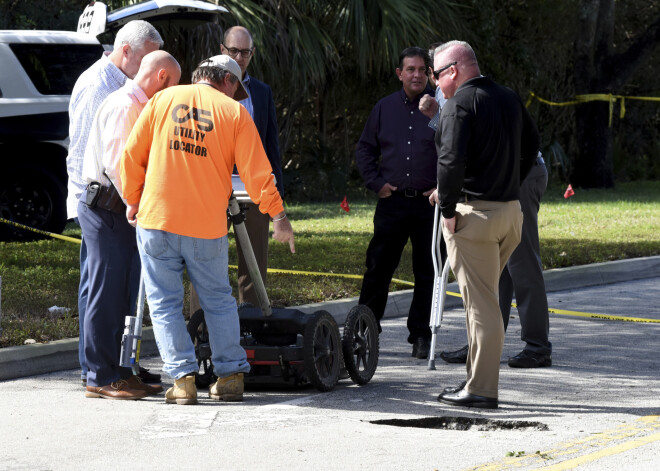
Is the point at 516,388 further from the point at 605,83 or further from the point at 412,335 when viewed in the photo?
the point at 605,83

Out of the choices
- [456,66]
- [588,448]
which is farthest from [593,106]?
[588,448]

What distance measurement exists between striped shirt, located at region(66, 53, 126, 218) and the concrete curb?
120 centimetres

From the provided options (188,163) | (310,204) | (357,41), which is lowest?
(310,204)

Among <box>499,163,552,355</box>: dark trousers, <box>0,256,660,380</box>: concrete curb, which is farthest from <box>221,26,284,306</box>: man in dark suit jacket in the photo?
<box>499,163,552,355</box>: dark trousers

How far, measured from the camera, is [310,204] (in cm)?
2086

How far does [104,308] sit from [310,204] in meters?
14.6

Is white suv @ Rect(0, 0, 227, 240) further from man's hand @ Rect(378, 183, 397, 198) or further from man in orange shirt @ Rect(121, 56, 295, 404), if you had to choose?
man in orange shirt @ Rect(121, 56, 295, 404)

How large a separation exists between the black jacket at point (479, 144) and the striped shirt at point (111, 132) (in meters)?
1.68

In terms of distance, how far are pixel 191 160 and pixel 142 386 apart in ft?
4.66

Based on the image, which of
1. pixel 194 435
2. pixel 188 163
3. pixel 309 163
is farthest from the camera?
pixel 309 163

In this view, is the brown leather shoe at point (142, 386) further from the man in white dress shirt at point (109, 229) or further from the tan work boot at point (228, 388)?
the tan work boot at point (228, 388)

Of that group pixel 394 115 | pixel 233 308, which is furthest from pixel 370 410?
pixel 394 115

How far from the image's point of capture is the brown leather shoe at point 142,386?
6.48 meters

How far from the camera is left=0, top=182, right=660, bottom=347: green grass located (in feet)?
28.5
